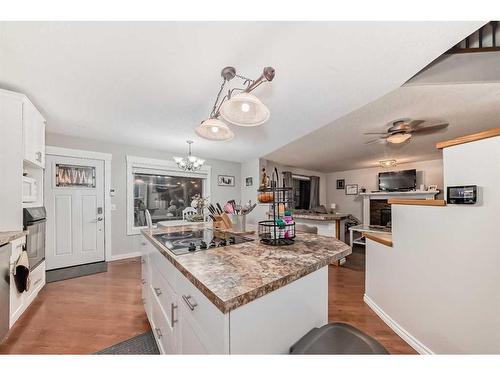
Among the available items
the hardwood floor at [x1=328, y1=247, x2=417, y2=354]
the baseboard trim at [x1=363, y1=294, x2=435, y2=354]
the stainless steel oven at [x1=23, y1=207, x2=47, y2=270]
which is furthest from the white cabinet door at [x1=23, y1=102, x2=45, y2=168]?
the baseboard trim at [x1=363, y1=294, x2=435, y2=354]

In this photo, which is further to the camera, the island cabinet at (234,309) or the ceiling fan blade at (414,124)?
the ceiling fan blade at (414,124)

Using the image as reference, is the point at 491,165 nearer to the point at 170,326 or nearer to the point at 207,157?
the point at 170,326

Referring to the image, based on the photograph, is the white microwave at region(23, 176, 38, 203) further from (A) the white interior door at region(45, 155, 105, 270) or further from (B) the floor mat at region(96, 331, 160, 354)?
(B) the floor mat at region(96, 331, 160, 354)

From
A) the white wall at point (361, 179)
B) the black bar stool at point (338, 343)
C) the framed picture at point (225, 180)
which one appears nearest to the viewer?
the black bar stool at point (338, 343)

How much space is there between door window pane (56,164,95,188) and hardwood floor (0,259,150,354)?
4.98 feet

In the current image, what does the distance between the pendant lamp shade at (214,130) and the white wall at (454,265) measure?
157cm

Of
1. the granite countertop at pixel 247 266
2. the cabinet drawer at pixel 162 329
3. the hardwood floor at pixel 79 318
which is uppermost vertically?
the granite countertop at pixel 247 266

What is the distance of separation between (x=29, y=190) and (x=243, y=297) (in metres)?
2.76

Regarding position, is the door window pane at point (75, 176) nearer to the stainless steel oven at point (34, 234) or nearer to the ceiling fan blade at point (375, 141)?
the stainless steel oven at point (34, 234)

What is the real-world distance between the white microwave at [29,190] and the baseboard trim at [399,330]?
3.71 m

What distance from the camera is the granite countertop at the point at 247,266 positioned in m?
0.63

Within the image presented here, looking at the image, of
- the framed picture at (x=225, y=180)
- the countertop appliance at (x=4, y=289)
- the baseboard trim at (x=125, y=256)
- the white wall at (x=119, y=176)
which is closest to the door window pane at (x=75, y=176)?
the white wall at (x=119, y=176)

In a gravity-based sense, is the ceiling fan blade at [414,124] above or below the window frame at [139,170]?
above

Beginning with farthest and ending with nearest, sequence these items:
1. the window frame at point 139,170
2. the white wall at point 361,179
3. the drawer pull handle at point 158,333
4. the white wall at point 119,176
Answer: the white wall at point 361,179 → the window frame at point 139,170 → the white wall at point 119,176 → the drawer pull handle at point 158,333
